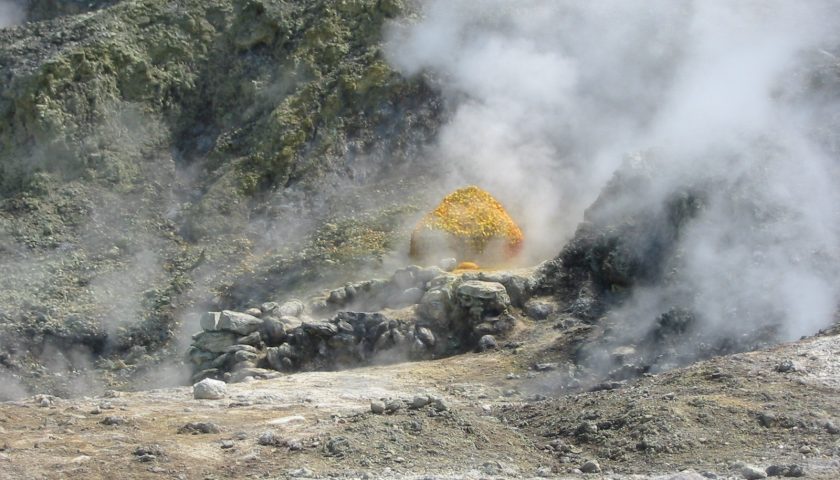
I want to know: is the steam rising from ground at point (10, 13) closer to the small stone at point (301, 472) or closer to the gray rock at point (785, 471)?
the small stone at point (301, 472)

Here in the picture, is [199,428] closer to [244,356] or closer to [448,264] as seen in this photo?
[244,356]

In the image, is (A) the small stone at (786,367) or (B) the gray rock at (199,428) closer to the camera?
(B) the gray rock at (199,428)

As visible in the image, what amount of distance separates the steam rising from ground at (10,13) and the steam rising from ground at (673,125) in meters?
9.90

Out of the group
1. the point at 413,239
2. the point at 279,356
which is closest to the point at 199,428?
the point at 279,356

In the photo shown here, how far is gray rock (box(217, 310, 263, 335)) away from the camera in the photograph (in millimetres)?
14582

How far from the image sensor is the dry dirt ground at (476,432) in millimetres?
8539

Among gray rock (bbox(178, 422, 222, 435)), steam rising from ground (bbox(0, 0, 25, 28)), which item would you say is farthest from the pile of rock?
steam rising from ground (bbox(0, 0, 25, 28))

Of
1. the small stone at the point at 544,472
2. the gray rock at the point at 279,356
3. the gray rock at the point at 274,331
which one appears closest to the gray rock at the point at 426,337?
the gray rock at the point at 279,356

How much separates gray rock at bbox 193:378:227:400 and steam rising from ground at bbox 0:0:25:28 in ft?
56.8

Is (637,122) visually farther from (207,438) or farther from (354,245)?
(207,438)

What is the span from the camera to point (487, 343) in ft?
45.1

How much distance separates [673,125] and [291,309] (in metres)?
5.88

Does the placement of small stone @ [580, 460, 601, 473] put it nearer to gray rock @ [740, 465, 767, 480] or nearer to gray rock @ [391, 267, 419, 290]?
gray rock @ [740, 465, 767, 480]

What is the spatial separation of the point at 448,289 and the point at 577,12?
8.02 meters
